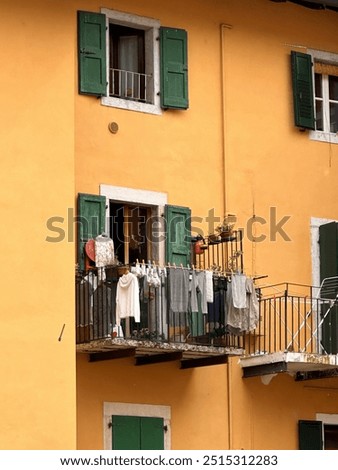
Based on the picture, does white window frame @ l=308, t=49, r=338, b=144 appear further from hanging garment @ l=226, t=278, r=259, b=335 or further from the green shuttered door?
the green shuttered door

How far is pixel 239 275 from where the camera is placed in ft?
90.5

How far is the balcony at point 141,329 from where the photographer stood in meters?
26.4

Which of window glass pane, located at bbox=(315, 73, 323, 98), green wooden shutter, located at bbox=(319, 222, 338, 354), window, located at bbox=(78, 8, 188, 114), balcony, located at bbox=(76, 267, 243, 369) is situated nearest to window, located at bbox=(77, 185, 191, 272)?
balcony, located at bbox=(76, 267, 243, 369)

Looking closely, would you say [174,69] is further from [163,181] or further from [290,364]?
[290,364]

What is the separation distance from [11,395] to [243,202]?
619 cm

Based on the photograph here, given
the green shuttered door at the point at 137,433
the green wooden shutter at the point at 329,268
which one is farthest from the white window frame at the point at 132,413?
the green wooden shutter at the point at 329,268

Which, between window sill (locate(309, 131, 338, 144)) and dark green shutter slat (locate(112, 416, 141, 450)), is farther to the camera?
window sill (locate(309, 131, 338, 144))

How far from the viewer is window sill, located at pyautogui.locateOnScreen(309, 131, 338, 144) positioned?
3020 cm

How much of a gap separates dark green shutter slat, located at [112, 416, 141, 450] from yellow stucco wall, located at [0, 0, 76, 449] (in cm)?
222

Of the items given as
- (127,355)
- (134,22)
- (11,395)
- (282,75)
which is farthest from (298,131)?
(11,395)

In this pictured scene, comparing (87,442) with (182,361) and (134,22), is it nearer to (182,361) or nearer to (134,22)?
(182,361)

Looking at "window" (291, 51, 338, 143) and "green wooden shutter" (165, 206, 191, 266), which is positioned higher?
"window" (291, 51, 338, 143)

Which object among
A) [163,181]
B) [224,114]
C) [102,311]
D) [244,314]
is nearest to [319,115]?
[224,114]

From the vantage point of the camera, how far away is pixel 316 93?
30656 mm
